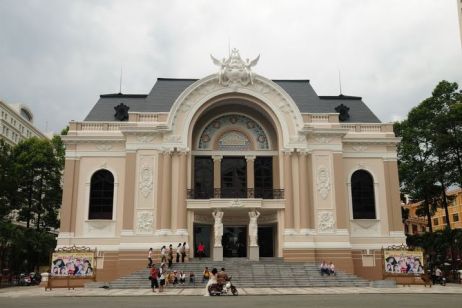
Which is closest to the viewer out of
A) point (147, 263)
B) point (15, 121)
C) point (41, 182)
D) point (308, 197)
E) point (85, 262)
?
point (85, 262)

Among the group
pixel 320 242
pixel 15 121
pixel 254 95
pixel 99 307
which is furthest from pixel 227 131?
pixel 15 121

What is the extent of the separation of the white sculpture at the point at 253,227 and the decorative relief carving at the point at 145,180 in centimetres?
743

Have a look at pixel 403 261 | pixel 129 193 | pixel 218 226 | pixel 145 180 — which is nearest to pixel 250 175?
pixel 218 226

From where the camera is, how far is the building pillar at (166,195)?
32.2 m

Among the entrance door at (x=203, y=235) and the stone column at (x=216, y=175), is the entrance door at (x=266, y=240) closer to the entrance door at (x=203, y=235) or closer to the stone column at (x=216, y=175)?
the entrance door at (x=203, y=235)

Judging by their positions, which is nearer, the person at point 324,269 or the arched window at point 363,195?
the person at point 324,269

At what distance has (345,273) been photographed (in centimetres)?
2972

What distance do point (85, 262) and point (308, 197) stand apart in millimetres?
15513

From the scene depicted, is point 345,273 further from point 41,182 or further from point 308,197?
point 41,182

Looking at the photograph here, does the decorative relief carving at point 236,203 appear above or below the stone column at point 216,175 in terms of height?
below

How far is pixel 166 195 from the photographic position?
3262cm

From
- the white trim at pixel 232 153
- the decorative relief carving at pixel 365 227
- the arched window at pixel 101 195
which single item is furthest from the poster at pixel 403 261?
the arched window at pixel 101 195

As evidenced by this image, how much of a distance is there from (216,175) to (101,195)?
856 cm

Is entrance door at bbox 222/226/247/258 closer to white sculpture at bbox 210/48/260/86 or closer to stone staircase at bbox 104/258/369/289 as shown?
stone staircase at bbox 104/258/369/289
